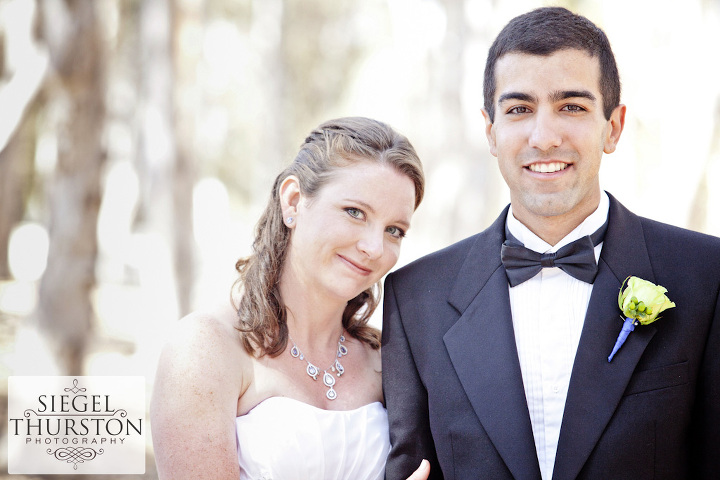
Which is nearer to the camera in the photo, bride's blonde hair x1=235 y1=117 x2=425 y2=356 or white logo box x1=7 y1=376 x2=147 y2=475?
bride's blonde hair x1=235 y1=117 x2=425 y2=356

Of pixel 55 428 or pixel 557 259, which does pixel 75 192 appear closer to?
pixel 55 428

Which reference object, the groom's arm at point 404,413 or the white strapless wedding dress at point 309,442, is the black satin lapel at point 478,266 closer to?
the groom's arm at point 404,413

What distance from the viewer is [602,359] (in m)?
2.57

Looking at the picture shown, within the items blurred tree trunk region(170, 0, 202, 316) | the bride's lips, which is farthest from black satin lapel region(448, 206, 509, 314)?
blurred tree trunk region(170, 0, 202, 316)

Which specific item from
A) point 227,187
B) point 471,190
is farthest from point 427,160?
point 227,187

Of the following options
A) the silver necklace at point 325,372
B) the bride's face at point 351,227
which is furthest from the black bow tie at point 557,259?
the silver necklace at point 325,372

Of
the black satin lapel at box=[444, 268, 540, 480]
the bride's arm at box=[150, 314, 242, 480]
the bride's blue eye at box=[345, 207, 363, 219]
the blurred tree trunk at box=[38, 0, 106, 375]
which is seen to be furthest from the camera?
the blurred tree trunk at box=[38, 0, 106, 375]

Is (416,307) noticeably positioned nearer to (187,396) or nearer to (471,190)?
(187,396)

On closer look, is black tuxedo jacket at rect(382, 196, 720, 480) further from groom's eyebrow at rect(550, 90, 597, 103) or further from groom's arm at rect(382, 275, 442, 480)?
groom's eyebrow at rect(550, 90, 597, 103)

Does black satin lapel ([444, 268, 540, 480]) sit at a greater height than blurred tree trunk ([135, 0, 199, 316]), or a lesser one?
lesser

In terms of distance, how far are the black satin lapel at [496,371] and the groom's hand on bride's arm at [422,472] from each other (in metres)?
0.31

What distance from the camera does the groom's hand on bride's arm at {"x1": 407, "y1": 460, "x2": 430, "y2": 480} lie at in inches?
108

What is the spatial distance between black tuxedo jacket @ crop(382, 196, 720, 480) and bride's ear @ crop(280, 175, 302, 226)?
546mm

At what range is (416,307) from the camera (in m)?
2.99
